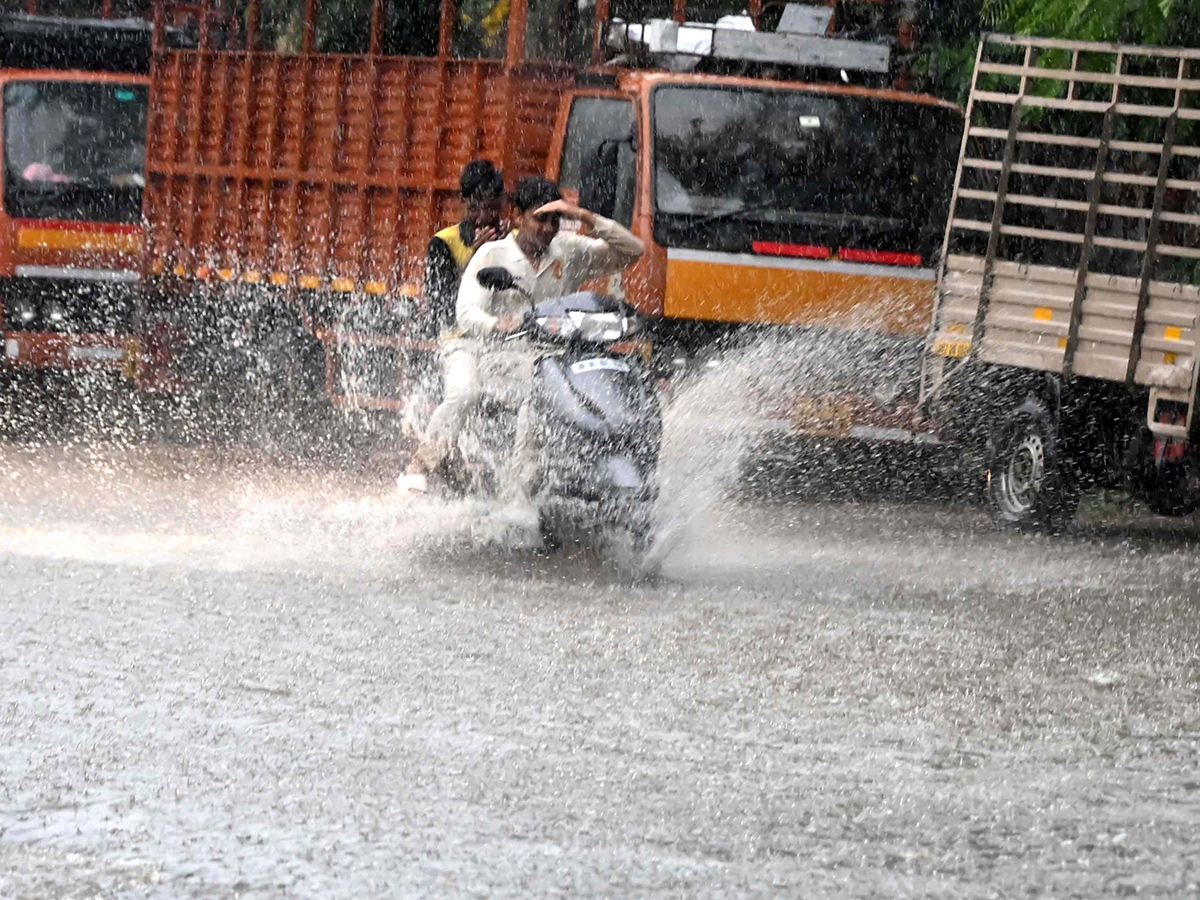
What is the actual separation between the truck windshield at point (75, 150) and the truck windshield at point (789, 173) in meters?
5.37

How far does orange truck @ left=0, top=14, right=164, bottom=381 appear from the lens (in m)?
15.4

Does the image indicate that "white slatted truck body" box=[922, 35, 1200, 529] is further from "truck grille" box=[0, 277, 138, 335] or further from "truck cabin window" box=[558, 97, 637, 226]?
"truck grille" box=[0, 277, 138, 335]

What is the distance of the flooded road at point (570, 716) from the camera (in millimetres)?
4793

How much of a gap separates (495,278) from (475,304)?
1.97 feet

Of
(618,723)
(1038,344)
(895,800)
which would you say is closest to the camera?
(895,800)

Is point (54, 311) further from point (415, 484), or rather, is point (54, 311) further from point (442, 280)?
point (415, 484)

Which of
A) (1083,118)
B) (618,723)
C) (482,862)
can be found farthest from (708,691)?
(1083,118)

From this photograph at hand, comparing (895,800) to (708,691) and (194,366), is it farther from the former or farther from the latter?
(194,366)

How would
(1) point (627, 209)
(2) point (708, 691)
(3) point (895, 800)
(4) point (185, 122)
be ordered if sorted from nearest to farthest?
(3) point (895, 800), (2) point (708, 691), (1) point (627, 209), (4) point (185, 122)

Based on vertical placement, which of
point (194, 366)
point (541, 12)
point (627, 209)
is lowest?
point (194, 366)

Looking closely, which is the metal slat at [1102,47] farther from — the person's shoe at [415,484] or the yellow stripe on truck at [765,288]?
the person's shoe at [415,484]

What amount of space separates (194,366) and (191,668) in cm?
894

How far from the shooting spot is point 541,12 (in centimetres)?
1338

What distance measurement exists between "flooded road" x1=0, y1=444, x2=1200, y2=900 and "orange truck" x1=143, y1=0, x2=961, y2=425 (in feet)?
6.90
